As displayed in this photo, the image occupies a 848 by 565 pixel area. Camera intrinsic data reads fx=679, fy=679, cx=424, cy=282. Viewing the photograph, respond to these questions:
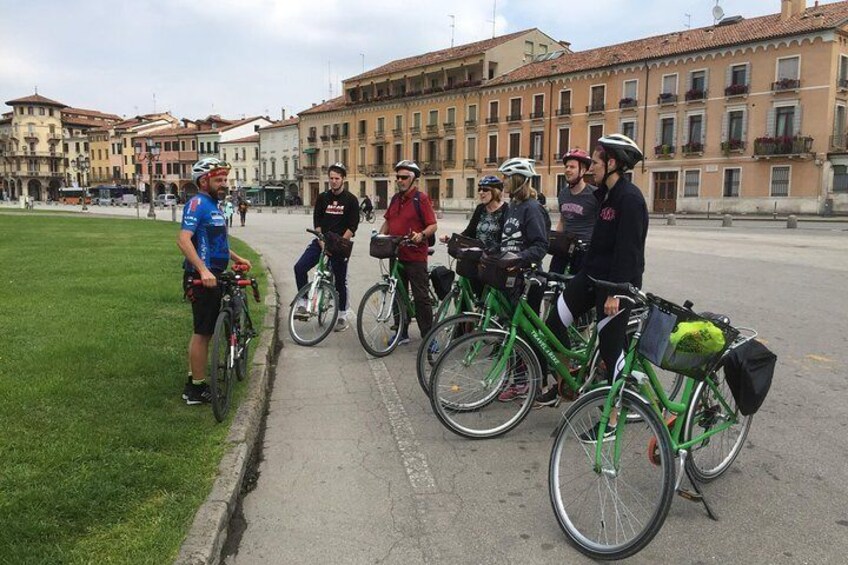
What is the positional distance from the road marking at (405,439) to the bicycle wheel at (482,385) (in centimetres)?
31

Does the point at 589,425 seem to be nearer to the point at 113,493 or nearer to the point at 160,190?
the point at 113,493

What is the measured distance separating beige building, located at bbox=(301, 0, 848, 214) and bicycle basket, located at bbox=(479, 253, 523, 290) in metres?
43.0

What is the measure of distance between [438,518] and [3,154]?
454 ft

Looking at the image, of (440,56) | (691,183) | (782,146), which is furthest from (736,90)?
(440,56)

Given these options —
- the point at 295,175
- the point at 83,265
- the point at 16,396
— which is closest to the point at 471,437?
the point at 16,396

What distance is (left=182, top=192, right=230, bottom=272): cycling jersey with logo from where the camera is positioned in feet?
15.9

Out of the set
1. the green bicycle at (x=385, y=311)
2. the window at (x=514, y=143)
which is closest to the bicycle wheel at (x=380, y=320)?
the green bicycle at (x=385, y=311)

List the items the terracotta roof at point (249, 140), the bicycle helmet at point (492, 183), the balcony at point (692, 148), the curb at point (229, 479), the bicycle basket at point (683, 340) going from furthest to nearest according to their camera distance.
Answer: the terracotta roof at point (249, 140) < the balcony at point (692, 148) < the bicycle helmet at point (492, 183) < the bicycle basket at point (683, 340) < the curb at point (229, 479)

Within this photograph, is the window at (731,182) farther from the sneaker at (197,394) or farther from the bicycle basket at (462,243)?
the sneaker at (197,394)

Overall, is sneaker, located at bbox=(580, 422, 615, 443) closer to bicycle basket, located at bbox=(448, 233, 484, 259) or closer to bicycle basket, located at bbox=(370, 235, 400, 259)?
bicycle basket, located at bbox=(448, 233, 484, 259)

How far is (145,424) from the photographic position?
4.55 meters

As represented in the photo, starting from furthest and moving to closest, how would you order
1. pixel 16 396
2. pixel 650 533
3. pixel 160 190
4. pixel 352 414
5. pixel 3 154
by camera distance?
pixel 3 154
pixel 160 190
pixel 352 414
pixel 16 396
pixel 650 533

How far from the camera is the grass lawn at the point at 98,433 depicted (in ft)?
10.3

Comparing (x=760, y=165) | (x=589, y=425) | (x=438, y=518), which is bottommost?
(x=438, y=518)
